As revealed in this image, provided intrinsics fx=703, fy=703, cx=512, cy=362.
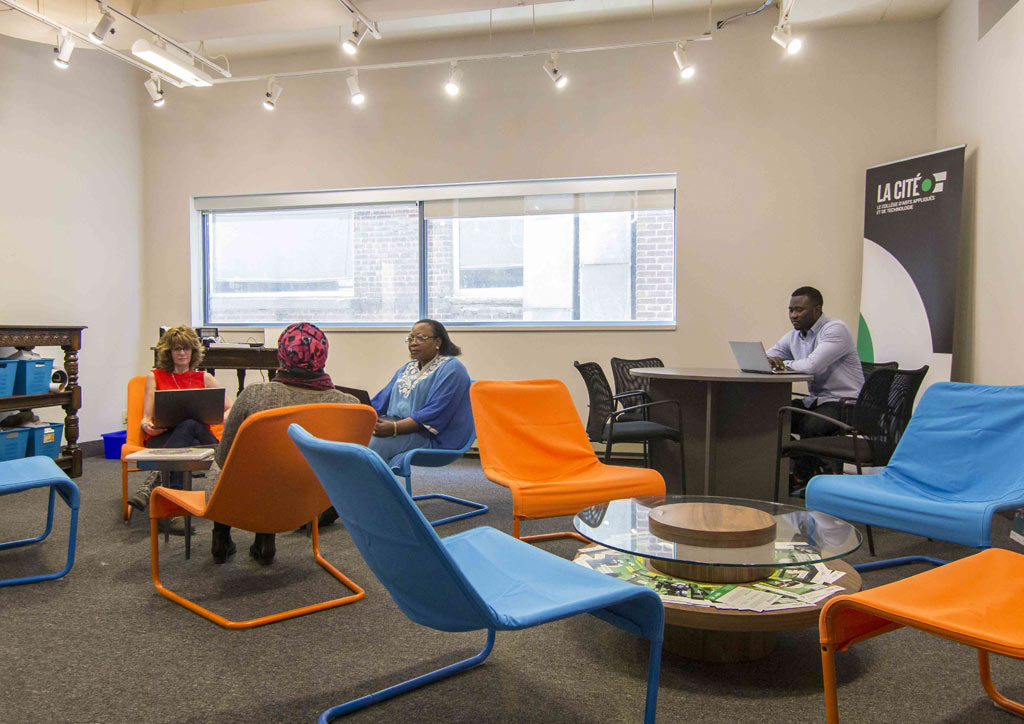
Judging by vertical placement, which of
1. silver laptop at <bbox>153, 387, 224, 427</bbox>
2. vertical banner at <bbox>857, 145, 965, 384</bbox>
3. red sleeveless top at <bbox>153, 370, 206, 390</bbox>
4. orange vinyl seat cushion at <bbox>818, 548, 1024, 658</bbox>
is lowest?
orange vinyl seat cushion at <bbox>818, 548, 1024, 658</bbox>

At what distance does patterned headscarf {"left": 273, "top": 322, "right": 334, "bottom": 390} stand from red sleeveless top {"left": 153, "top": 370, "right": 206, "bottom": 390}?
1724mm

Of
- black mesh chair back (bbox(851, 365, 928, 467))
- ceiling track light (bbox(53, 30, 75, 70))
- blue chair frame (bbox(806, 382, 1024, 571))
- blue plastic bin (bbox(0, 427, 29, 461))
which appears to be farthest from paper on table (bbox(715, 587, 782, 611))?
ceiling track light (bbox(53, 30, 75, 70))

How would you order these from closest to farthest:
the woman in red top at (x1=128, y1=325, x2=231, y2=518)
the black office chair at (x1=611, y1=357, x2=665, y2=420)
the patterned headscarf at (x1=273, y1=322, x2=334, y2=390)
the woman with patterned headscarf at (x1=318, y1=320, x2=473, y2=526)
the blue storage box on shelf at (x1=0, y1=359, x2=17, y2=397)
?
the patterned headscarf at (x1=273, y1=322, x2=334, y2=390), the woman in red top at (x1=128, y1=325, x2=231, y2=518), the woman with patterned headscarf at (x1=318, y1=320, x2=473, y2=526), the blue storage box on shelf at (x1=0, y1=359, x2=17, y2=397), the black office chair at (x1=611, y1=357, x2=665, y2=420)

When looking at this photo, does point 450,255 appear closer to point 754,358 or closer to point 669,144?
point 669,144

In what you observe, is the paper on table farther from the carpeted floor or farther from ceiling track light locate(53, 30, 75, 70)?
ceiling track light locate(53, 30, 75, 70)

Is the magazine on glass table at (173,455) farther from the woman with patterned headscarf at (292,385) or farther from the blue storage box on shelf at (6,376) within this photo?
the blue storage box on shelf at (6,376)

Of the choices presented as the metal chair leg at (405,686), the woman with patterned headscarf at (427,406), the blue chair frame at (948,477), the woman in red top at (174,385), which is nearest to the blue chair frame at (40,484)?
the woman in red top at (174,385)

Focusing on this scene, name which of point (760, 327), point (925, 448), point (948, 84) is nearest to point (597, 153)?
point (760, 327)

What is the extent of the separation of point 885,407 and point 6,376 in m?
5.61

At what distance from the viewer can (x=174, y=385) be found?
14.4ft

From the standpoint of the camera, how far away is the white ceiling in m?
5.15

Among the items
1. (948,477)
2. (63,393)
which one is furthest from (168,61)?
(948,477)

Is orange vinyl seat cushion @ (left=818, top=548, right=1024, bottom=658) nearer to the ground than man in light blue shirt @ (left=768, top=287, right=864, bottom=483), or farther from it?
nearer to the ground

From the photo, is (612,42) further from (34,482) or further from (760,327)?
(34,482)
